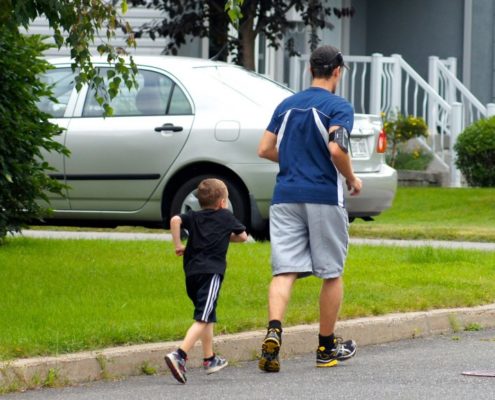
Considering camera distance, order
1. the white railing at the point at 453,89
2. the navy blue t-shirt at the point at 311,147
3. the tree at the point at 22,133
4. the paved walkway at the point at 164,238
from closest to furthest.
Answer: the navy blue t-shirt at the point at 311,147
the tree at the point at 22,133
the paved walkway at the point at 164,238
the white railing at the point at 453,89

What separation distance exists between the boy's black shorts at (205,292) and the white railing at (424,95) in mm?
12673

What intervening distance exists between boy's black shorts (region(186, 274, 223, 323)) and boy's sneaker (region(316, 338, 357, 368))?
0.64 metres

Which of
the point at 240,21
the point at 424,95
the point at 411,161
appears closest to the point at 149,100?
the point at 240,21

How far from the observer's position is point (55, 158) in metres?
12.2

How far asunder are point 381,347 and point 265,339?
134 centimetres

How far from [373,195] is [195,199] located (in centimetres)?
150

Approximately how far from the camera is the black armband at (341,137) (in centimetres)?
712

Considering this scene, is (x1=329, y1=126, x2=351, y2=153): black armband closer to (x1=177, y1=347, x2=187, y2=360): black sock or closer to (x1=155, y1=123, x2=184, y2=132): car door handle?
(x1=177, y1=347, x2=187, y2=360): black sock

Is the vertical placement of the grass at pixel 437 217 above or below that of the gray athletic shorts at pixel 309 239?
below

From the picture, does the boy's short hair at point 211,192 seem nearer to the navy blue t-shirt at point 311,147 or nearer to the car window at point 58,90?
the navy blue t-shirt at point 311,147

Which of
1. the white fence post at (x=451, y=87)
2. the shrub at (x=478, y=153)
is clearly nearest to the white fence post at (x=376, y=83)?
the white fence post at (x=451, y=87)

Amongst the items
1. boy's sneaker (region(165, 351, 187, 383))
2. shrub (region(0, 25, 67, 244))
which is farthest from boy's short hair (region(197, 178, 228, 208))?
shrub (region(0, 25, 67, 244))

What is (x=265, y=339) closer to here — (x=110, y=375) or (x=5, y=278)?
(x=110, y=375)

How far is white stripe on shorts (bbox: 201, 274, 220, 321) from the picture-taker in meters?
7.00
